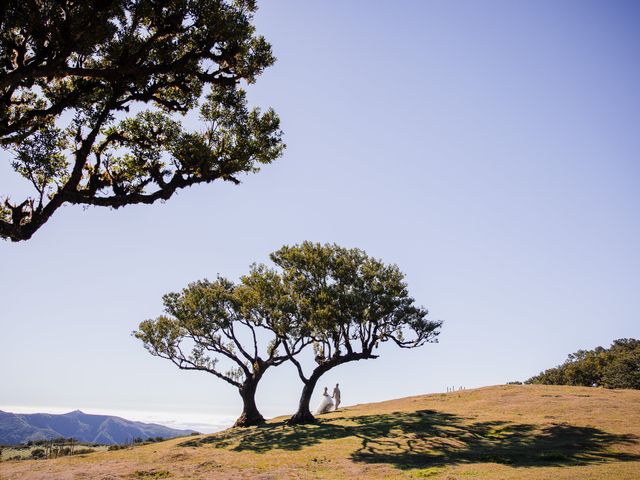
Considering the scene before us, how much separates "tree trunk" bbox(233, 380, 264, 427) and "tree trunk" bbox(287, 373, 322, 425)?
6.40m

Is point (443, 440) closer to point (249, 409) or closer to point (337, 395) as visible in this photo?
point (249, 409)

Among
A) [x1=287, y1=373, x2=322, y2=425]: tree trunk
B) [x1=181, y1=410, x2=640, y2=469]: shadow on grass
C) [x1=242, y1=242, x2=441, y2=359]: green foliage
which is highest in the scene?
[x1=242, y1=242, x2=441, y2=359]: green foliage

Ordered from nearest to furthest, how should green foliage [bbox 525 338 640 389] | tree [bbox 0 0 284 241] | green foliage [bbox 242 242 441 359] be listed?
tree [bbox 0 0 284 241] → green foliage [bbox 242 242 441 359] → green foliage [bbox 525 338 640 389]

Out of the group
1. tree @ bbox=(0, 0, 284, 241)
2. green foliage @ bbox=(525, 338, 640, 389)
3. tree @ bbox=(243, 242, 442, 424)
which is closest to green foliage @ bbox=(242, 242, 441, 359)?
tree @ bbox=(243, 242, 442, 424)

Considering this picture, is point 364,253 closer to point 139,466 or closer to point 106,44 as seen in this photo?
point 139,466

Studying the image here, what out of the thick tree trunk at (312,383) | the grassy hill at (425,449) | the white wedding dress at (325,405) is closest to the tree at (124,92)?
the grassy hill at (425,449)

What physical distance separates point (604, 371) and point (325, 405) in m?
73.8

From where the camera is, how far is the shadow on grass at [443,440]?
22172mm

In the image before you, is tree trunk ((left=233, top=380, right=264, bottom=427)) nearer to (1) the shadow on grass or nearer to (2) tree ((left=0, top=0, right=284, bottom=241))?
(1) the shadow on grass

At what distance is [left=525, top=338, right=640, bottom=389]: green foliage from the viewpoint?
271 ft

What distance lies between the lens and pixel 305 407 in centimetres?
4322

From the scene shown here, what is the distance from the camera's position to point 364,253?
4578 cm

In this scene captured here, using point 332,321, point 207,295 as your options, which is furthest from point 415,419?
point 207,295

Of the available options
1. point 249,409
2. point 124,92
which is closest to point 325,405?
point 249,409
